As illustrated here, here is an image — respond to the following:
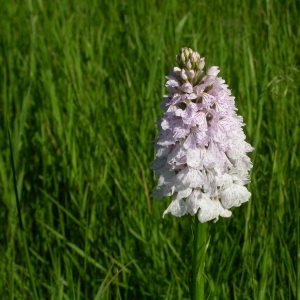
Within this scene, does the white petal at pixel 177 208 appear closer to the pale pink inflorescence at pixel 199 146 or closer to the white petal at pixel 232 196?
the pale pink inflorescence at pixel 199 146

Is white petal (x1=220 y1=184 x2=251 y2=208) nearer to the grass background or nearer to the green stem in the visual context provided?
the green stem

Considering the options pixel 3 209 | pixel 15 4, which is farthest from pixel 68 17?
pixel 3 209

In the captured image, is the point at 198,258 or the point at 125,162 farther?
the point at 125,162

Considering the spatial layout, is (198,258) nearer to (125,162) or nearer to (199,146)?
(199,146)

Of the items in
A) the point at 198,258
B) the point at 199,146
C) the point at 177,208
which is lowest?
the point at 198,258

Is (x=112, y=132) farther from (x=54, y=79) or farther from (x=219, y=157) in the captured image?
(x=219, y=157)

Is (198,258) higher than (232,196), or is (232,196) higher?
(232,196)

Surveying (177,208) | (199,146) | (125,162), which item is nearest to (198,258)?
(177,208)
